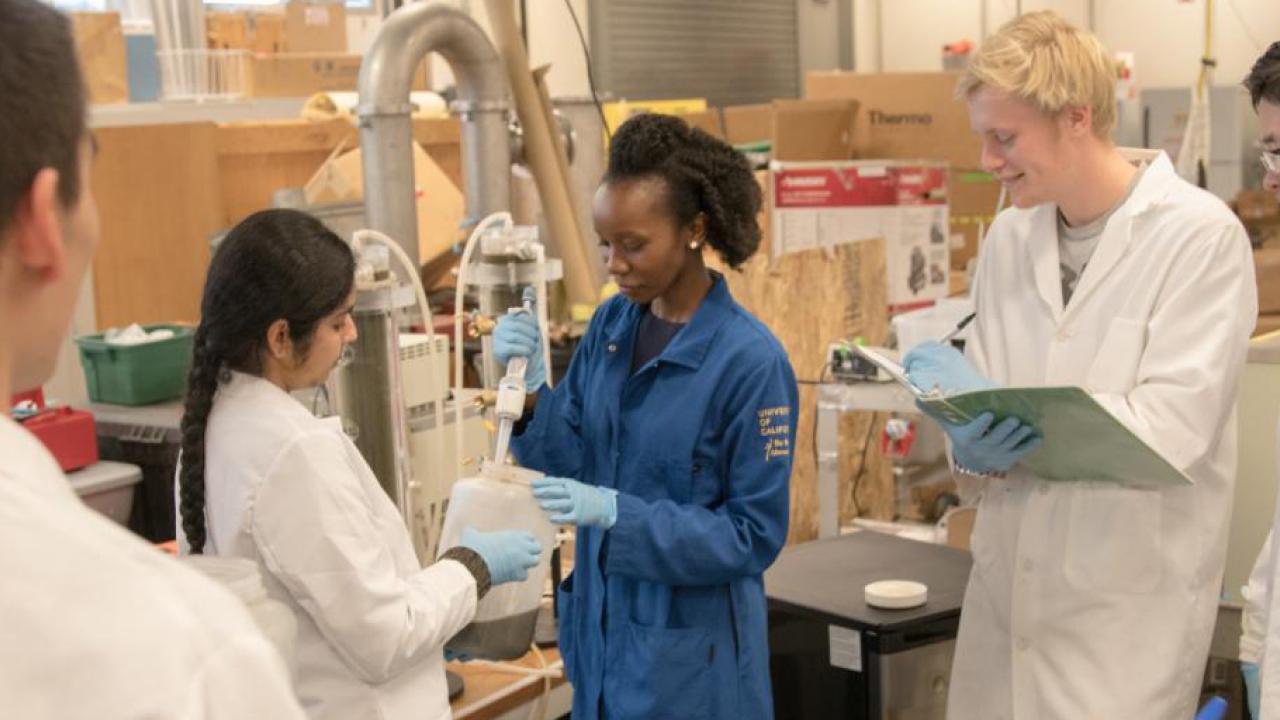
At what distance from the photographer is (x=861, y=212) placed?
4.10 meters

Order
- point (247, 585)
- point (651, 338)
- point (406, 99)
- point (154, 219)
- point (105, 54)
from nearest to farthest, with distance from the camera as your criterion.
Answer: point (247, 585), point (651, 338), point (406, 99), point (154, 219), point (105, 54)

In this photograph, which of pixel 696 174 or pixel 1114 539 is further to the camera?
pixel 696 174

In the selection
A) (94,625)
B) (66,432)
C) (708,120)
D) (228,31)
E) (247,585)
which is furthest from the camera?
(708,120)

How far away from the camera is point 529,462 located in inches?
78.7

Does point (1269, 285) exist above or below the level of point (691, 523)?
above

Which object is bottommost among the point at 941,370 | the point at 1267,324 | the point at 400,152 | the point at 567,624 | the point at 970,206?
the point at 567,624

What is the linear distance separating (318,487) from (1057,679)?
998 mm

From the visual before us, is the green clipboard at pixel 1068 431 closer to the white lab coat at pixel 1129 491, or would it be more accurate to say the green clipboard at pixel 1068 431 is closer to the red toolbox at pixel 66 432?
the white lab coat at pixel 1129 491

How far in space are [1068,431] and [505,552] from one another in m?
0.71

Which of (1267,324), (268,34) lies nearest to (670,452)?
(1267,324)

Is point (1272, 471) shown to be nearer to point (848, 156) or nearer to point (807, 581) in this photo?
point (807, 581)

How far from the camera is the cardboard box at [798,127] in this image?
5270 millimetres

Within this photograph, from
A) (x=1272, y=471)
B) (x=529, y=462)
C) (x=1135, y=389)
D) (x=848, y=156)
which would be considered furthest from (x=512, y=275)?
(x=848, y=156)

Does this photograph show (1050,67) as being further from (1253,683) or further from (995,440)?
(1253,683)
